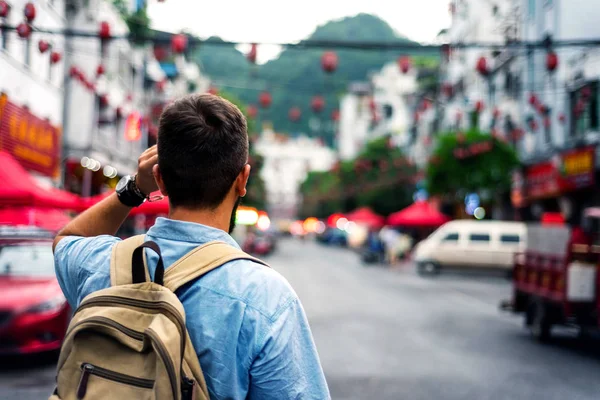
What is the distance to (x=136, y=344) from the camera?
5.72 feet

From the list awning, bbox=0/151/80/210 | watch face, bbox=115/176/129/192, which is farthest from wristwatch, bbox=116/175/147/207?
awning, bbox=0/151/80/210

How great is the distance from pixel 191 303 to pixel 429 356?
8983mm

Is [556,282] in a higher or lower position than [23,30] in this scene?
lower

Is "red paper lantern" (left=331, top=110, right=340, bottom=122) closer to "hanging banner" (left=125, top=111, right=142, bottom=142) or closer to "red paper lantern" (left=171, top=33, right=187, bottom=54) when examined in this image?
"red paper lantern" (left=171, top=33, right=187, bottom=54)

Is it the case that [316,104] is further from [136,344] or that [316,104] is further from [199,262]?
[136,344]

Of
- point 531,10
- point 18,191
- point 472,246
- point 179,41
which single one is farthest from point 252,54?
point 531,10

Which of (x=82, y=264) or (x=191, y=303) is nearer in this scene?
(x=191, y=303)

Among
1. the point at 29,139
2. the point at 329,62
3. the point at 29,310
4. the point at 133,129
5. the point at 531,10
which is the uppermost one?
the point at 531,10

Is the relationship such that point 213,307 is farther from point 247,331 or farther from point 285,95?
point 285,95

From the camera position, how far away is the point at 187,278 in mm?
1869

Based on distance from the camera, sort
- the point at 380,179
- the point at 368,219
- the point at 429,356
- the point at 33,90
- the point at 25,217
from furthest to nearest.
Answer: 1. the point at 380,179
2. the point at 368,219
3. the point at 33,90
4. the point at 25,217
5. the point at 429,356

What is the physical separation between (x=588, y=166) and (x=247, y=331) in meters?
27.5

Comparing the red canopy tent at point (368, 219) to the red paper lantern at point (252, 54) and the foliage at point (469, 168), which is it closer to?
the foliage at point (469, 168)

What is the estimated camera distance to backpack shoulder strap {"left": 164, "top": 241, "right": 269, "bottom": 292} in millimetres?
1872
